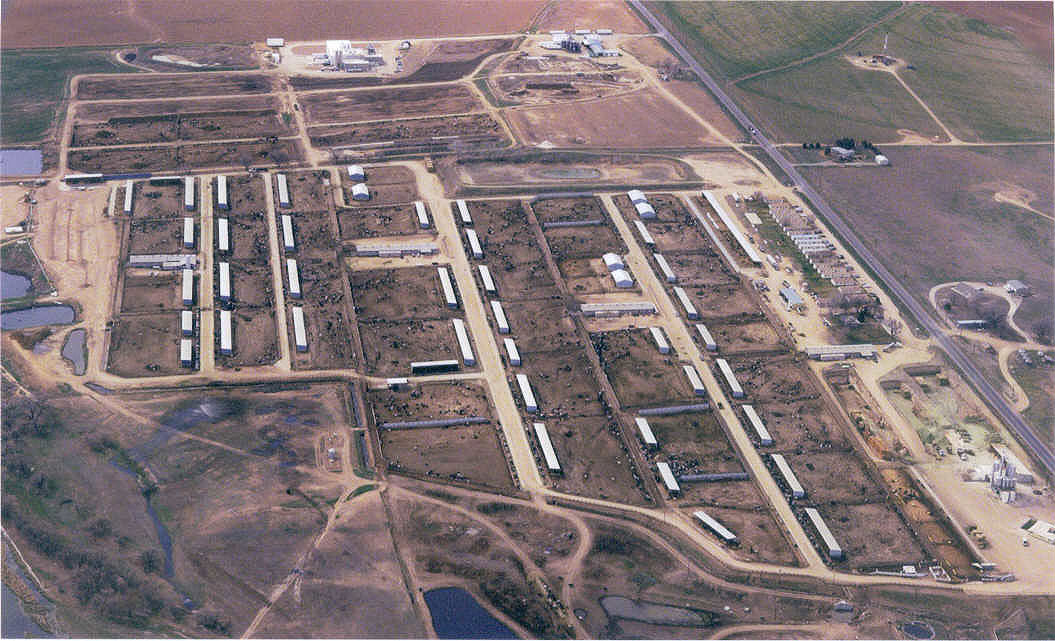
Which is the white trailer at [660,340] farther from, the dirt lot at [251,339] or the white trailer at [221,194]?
the white trailer at [221,194]

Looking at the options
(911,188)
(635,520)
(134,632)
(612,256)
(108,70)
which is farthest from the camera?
(108,70)

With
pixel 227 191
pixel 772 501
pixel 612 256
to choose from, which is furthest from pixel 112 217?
pixel 772 501

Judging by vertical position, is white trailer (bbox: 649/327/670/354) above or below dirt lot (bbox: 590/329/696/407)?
above

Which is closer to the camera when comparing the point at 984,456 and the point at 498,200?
the point at 984,456

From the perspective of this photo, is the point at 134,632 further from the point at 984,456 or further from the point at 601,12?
the point at 601,12

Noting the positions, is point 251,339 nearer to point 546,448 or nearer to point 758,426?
point 546,448

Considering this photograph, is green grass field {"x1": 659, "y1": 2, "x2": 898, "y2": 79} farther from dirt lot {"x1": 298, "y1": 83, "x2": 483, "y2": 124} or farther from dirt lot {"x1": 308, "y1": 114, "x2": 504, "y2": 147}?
dirt lot {"x1": 308, "y1": 114, "x2": 504, "y2": 147}

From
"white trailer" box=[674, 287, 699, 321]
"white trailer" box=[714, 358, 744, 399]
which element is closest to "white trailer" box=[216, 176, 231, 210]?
"white trailer" box=[674, 287, 699, 321]
